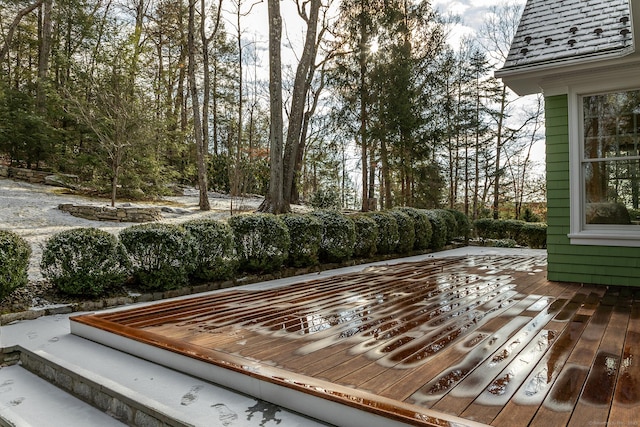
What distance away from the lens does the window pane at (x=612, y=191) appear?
13.3ft

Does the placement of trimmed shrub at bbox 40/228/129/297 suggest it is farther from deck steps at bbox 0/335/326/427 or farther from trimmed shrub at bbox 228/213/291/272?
trimmed shrub at bbox 228/213/291/272

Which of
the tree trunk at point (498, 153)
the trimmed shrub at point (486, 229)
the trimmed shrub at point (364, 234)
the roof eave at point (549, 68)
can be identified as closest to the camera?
the roof eave at point (549, 68)

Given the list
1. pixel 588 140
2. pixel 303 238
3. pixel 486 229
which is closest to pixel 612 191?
pixel 588 140

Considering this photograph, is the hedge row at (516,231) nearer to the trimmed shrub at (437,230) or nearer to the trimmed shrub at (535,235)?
the trimmed shrub at (535,235)

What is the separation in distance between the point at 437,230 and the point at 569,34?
493 centimetres

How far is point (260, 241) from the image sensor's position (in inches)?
203

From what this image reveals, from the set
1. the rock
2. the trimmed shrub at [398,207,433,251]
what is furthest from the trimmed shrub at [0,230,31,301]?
the rock

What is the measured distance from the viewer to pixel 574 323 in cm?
277

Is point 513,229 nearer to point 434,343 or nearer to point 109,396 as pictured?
point 434,343

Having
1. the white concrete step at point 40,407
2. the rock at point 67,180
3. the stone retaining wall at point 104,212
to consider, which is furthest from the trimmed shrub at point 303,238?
the rock at point 67,180

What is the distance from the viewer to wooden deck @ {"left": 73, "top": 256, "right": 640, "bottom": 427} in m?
1.63

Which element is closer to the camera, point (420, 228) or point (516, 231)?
point (420, 228)

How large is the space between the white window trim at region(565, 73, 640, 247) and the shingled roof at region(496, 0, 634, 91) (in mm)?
355

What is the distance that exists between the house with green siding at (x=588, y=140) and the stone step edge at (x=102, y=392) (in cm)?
425
